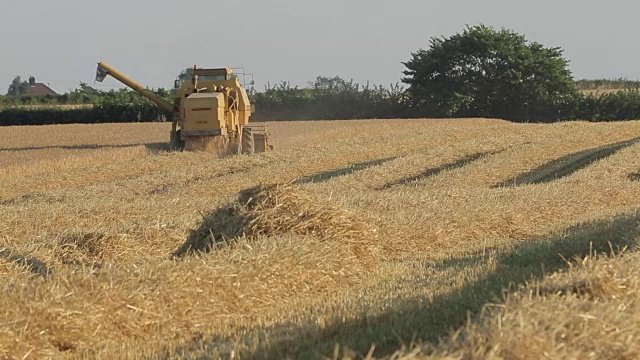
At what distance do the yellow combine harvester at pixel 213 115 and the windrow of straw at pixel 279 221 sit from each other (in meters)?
18.0

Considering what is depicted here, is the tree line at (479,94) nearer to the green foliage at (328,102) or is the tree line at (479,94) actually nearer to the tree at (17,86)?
the green foliage at (328,102)

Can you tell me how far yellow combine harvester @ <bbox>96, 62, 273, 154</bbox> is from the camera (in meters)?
28.4

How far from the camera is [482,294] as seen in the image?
6984 millimetres

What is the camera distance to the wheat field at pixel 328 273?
17.0 ft

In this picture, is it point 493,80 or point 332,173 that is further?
point 493,80

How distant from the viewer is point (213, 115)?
28344mm

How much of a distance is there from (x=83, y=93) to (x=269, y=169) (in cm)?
5291

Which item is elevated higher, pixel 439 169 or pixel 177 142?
pixel 177 142

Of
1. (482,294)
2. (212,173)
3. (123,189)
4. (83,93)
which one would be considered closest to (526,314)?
(482,294)

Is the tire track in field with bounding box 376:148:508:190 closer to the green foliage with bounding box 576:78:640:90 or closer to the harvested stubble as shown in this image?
the harvested stubble

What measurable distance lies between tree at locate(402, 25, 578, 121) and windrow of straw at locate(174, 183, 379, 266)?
4763 centimetres

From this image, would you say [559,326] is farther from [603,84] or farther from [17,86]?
[17,86]

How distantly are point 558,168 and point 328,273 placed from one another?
1585 centimetres

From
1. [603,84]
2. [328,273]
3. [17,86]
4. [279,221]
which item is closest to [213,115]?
[279,221]
